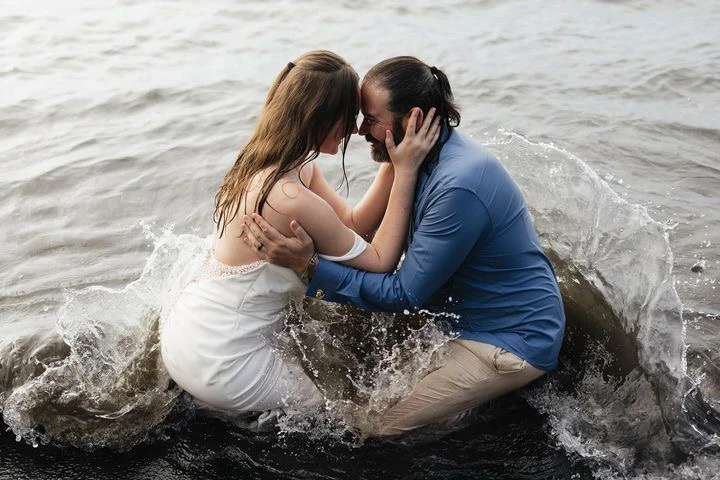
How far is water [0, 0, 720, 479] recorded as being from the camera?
4.49 m

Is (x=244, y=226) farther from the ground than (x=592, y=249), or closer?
farther from the ground

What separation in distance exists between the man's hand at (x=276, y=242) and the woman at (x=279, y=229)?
6cm

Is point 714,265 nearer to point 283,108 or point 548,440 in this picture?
point 548,440

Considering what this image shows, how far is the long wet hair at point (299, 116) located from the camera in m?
4.05

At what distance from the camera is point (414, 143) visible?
418cm

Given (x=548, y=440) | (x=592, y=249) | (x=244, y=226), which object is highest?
(x=244, y=226)

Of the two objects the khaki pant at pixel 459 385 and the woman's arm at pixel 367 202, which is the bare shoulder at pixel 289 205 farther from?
the khaki pant at pixel 459 385

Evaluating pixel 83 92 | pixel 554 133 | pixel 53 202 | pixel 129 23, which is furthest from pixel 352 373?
pixel 129 23

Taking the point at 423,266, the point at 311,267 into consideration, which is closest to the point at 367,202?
the point at 311,267

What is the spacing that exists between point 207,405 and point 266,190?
1.35 meters

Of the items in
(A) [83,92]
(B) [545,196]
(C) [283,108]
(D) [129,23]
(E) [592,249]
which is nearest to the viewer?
(C) [283,108]

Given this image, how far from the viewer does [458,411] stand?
4.56 m

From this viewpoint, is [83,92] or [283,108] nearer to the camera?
[283,108]

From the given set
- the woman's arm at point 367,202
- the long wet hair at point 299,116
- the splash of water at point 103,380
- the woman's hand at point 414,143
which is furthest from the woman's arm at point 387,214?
the splash of water at point 103,380
